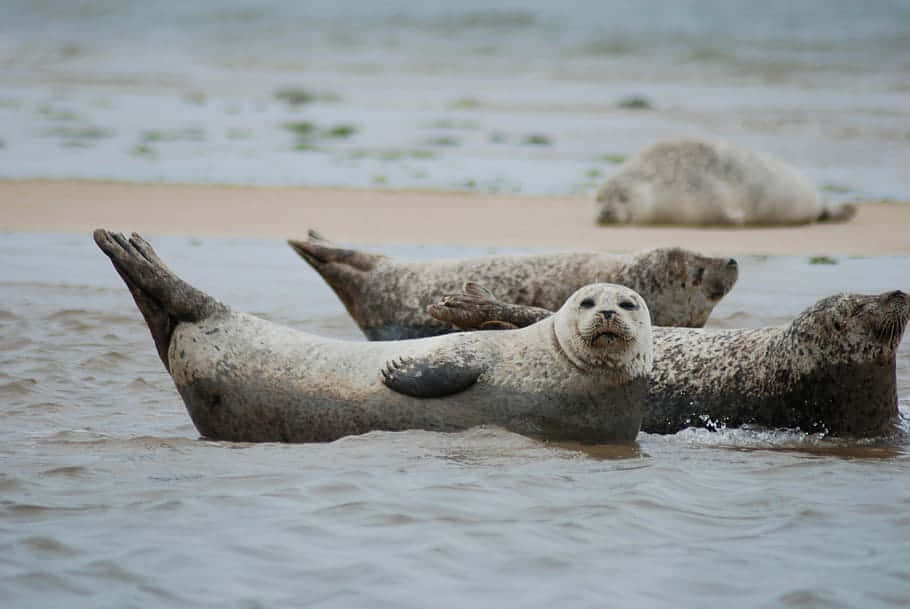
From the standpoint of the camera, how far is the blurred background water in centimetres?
1608

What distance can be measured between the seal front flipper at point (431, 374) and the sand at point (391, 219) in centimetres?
541

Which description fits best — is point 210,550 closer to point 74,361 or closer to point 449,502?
point 449,502

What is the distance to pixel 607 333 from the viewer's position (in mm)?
5039

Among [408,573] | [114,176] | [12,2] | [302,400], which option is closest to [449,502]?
[408,573]

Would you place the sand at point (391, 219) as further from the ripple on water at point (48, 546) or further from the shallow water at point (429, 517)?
the ripple on water at point (48, 546)

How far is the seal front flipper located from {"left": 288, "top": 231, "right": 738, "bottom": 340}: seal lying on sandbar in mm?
1692

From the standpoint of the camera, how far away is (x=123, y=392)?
6281 millimetres

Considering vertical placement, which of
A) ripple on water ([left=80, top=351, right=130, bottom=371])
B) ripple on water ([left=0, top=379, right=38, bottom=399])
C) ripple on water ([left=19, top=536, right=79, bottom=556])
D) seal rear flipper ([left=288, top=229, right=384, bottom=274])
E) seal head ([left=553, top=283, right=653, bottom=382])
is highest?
seal rear flipper ([left=288, top=229, right=384, bottom=274])

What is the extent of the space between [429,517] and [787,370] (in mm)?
1994

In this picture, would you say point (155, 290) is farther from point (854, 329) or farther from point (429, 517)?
point (854, 329)

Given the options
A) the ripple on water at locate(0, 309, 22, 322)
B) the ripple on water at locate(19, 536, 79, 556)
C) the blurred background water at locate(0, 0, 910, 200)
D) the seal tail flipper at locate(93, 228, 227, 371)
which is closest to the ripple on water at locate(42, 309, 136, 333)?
the ripple on water at locate(0, 309, 22, 322)

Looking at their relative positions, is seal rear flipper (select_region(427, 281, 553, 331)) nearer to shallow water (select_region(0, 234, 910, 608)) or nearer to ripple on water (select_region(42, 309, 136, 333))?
shallow water (select_region(0, 234, 910, 608))

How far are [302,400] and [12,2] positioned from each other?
53.2 metres

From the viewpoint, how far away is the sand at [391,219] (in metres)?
10.9
